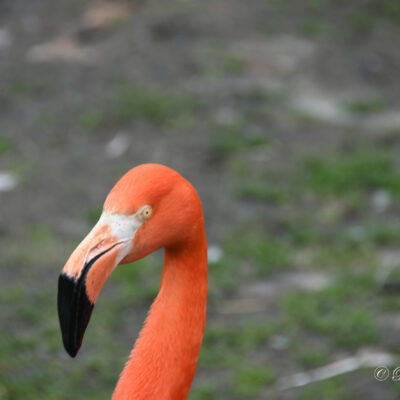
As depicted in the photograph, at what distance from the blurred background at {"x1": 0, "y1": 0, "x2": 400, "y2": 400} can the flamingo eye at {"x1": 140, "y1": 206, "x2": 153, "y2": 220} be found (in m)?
1.99

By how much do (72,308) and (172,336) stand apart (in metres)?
0.49

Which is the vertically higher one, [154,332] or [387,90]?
[154,332]

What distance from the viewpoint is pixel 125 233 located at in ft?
7.23

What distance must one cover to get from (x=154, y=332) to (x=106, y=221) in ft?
1.62

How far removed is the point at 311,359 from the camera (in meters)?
4.12

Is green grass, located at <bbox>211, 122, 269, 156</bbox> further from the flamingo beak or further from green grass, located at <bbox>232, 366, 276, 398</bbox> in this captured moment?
the flamingo beak

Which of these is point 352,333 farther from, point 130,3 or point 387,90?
point 130,3

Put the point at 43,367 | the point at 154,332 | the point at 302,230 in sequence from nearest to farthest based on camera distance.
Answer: the point at 154,332 < the point at 43,367 < the point at 302,230

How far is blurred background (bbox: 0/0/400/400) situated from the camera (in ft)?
13.8

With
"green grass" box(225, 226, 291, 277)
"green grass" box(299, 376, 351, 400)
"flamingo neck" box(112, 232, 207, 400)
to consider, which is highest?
"flamingo neck" box(112, 232, 207, 400)

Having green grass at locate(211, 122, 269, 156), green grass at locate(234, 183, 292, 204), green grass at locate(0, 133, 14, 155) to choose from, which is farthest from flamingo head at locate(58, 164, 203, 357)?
green grass at locate(0, 133, 14, 155)

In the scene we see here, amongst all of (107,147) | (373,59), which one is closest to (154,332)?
(107,147)

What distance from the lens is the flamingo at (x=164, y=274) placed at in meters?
2.11

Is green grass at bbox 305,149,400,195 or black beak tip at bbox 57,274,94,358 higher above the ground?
black beak tip at bbox 57,274,94,358
